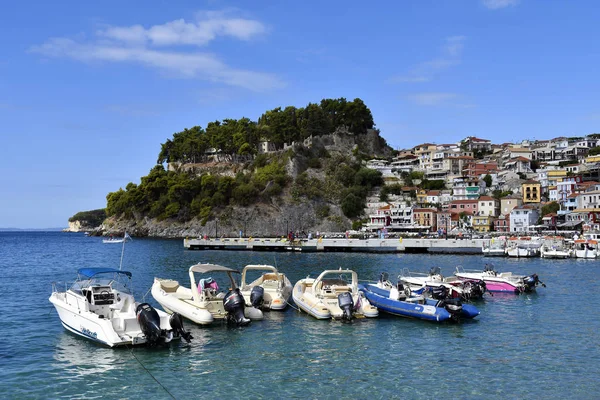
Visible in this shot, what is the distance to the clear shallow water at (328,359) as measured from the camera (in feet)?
51.9

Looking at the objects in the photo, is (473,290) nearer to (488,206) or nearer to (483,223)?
(483,223)

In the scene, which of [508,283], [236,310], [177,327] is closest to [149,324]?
[177,327]

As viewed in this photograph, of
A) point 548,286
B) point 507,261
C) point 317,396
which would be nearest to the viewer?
point 317,396

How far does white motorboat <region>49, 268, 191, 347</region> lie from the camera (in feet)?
64.7

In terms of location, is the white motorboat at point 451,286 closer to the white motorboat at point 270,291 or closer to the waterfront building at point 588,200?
the white motorboat at point 270,291

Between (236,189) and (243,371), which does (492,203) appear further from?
(243,371)

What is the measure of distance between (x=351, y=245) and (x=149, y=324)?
60876mm

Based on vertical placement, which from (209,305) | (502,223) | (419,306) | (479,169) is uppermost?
(479,169)

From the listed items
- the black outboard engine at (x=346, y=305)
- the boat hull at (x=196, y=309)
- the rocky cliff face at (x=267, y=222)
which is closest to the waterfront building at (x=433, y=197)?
the rocky cliff face at (x=267, y=222)

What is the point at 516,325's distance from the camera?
82.1 ft

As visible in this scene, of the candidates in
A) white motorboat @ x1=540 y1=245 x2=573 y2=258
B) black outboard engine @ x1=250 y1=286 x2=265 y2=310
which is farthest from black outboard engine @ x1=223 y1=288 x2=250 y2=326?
white motorboat @ x1=540 y1=245 x2=573 y2=258

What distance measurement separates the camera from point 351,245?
259ft

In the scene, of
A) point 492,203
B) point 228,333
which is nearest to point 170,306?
point 228,333

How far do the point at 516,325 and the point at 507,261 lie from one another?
3712cm
